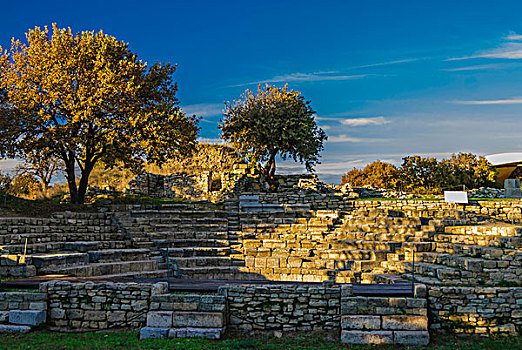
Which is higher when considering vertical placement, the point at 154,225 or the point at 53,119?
the point at 53,119

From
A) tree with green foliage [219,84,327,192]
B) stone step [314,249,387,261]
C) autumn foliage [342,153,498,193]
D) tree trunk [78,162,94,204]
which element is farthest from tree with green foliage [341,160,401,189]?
tree trunk [78,162,94,204]

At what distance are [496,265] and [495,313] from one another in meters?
2.75

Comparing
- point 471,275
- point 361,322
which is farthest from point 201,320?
point 471,275

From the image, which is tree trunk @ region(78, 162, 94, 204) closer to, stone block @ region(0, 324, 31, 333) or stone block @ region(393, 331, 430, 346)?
stone block @ region(0, 324, 31, 333)

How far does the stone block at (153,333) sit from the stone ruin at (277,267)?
24 millimetres

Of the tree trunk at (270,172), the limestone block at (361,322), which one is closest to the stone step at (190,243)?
the limestone block at (361,322)

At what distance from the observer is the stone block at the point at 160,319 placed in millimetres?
11195

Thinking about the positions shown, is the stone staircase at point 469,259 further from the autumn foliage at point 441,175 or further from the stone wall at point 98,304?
the autumn foliage at point 441,175

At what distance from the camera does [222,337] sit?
10984 mm

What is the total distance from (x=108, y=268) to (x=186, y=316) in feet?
17.5

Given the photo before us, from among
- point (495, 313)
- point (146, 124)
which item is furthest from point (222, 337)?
point (146, 124)

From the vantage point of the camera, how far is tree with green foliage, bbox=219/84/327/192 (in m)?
29.7

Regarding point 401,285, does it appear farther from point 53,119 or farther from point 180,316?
point 53,119

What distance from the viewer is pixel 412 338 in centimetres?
1059
